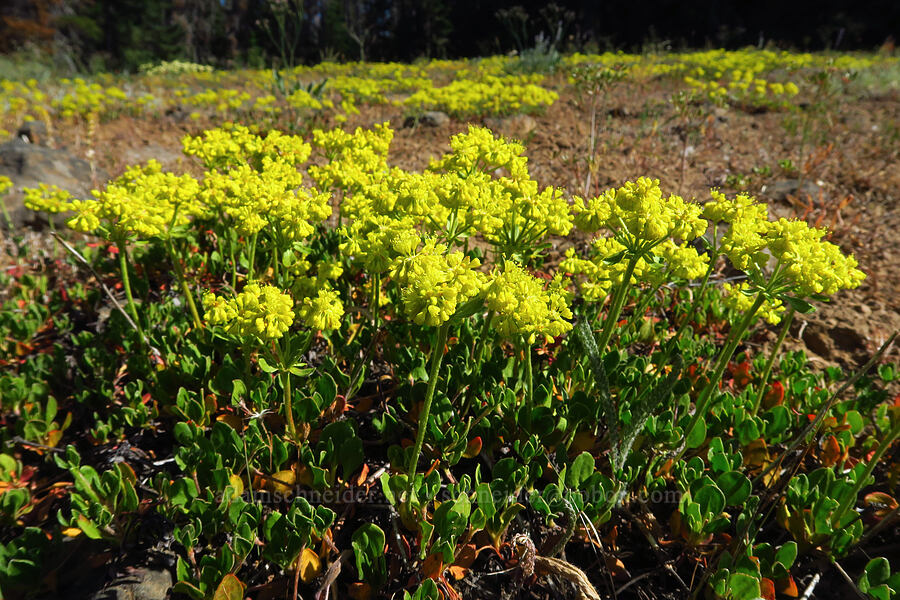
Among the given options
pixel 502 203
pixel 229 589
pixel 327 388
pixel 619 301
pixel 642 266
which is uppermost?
pixel 502 203

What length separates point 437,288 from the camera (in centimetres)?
170

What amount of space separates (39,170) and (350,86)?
579 centimetres

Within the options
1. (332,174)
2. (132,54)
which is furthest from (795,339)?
(132,54)

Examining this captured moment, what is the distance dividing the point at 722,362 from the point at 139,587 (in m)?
2.51

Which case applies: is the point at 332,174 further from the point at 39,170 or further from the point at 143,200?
the point at 39,170

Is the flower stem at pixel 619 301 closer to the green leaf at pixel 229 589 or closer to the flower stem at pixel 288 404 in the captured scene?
the flower stem at pixel 288 404

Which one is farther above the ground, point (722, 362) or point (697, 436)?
point (722, 362)

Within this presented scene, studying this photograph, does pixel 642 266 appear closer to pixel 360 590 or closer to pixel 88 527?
pixel 360 590

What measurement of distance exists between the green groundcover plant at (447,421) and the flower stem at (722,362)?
17 millimetres

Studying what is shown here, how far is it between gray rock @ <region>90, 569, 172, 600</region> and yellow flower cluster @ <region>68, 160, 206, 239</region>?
1.55 metres

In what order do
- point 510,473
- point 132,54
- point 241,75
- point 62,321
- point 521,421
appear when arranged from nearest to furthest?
point 510,473 → point 521,421 → point 62,321 → point 241,75 → point 132,54

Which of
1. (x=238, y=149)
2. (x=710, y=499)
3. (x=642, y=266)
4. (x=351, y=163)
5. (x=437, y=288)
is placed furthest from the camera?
(x=238, y=149)

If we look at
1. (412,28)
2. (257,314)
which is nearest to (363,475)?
(257,314)

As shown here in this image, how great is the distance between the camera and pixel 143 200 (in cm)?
273
